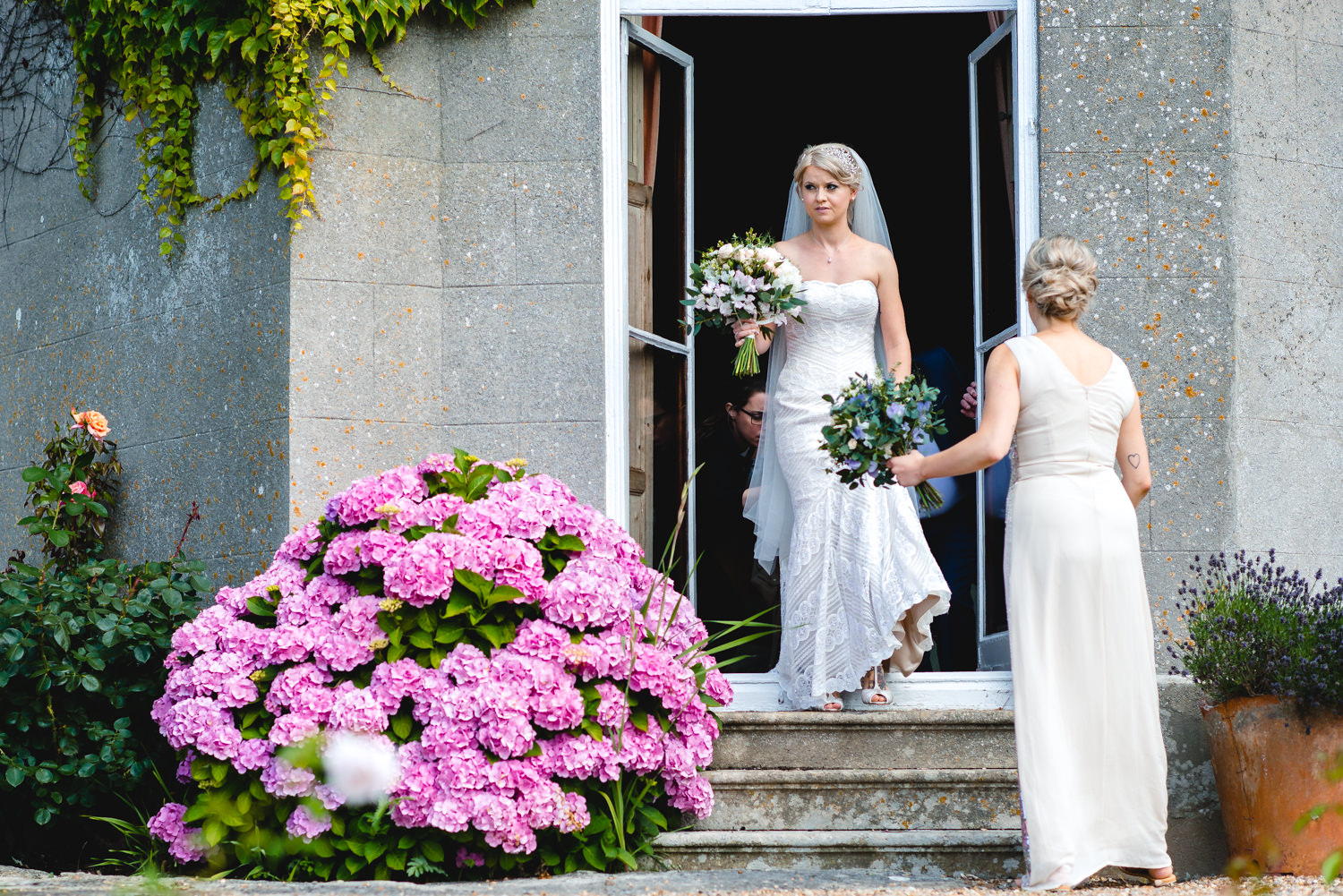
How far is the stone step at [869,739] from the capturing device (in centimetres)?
467

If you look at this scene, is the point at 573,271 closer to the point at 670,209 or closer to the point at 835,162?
the point at 670,209

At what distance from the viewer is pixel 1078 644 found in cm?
369

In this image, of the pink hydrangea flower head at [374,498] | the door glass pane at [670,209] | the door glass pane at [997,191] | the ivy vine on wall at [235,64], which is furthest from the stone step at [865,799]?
the ivy vine on wall at [235,64]

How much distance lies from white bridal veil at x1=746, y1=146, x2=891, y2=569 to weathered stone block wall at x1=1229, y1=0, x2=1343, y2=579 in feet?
4.29

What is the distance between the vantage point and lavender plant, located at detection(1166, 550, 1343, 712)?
3.74m

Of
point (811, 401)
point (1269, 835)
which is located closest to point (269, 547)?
point (811, 401)

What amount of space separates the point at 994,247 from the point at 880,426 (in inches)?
80.6

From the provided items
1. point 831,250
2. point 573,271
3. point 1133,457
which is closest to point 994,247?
point 831,250

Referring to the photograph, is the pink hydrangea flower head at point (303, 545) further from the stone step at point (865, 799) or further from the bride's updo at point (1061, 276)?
the bride's updo at point (1061, 276)

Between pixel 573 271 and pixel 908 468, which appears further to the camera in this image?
pixel 573 271

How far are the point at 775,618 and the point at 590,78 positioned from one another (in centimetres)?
269

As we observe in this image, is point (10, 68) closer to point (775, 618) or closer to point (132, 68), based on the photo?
point (132, 68)

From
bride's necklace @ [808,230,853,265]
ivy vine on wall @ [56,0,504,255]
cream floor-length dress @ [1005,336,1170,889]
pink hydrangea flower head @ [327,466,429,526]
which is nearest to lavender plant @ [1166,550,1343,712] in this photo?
cream floor-length dress @ [1005,336,1170,889]

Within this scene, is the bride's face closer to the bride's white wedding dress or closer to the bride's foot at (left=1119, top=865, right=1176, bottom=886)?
the bride's white wedding dress
